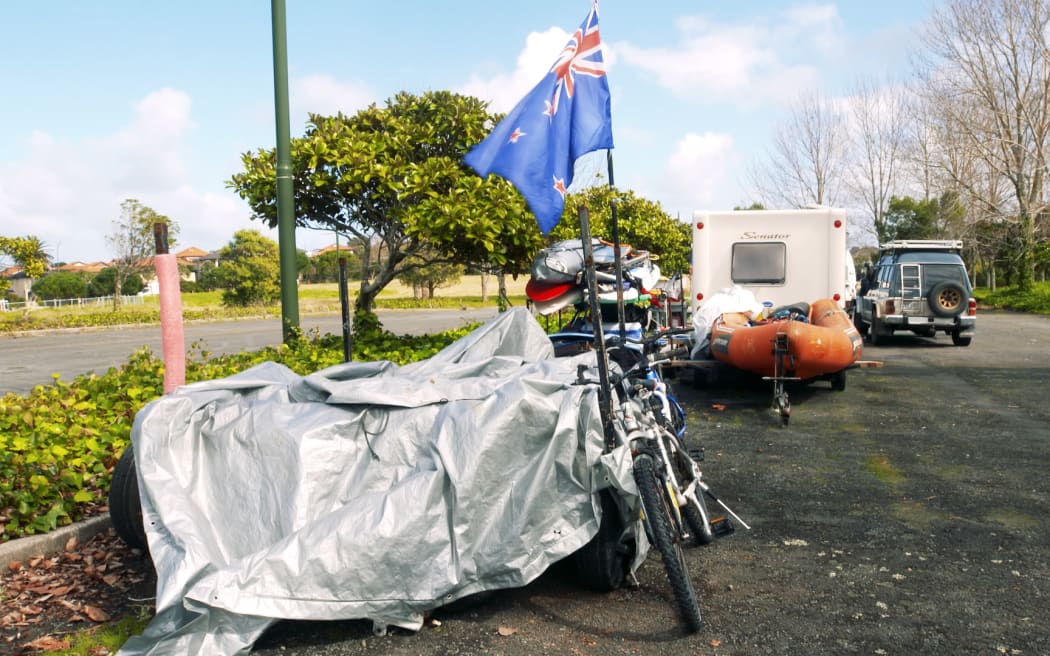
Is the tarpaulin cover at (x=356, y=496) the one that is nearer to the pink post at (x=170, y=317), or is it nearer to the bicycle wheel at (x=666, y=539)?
the bicycle wheel at (x=666, y=539)

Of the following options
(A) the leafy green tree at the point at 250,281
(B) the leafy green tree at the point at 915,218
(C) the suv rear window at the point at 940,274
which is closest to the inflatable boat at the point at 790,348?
(C) the suv rear window at the point at 940,274

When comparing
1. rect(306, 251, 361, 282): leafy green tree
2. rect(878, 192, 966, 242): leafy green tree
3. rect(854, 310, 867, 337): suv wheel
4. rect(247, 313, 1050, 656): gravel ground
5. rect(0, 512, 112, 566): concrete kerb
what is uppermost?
rect(878, 192, 966, 242): leafy green tree

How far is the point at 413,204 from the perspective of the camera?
10617 millimetres

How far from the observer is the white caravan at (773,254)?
1374cm

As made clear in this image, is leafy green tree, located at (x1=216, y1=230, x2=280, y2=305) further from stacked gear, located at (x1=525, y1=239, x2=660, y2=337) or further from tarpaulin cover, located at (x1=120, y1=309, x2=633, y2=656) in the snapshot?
tarpaulin cover, located at (x1=120, y1=309, x2=633, y2=656)

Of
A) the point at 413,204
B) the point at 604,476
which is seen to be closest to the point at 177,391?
the point at 604,476

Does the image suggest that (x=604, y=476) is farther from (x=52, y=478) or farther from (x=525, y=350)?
(x=52, y=478)

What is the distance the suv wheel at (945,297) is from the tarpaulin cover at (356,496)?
48.8 feet

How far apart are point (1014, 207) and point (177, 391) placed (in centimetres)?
4227

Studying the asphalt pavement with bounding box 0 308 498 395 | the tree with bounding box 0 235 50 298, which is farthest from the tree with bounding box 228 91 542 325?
the tree with bounding box 0 235 50 298

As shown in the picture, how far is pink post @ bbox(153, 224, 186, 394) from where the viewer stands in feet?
16.7

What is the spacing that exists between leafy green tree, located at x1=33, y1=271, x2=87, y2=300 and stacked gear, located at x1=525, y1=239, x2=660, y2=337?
52.3 meters

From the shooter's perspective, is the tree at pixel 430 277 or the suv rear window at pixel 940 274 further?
the tree at pixel 430 277

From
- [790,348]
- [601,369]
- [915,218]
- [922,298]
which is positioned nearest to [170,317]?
[601,369]
